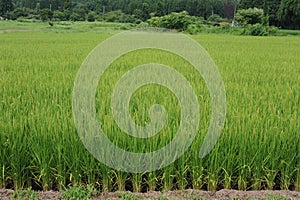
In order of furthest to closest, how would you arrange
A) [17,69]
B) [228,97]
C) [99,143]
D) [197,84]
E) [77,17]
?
[77,17]
[17,69]
[197,84]
[228,97]
[99,143]

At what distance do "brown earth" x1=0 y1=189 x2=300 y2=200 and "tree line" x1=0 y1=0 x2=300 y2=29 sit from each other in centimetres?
3328

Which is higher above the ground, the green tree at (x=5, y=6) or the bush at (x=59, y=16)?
the green tree at (x=5, y=6)

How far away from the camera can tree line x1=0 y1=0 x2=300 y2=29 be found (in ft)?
113

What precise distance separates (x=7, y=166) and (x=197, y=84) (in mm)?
2265

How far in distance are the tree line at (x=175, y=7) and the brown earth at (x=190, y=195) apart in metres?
33.3

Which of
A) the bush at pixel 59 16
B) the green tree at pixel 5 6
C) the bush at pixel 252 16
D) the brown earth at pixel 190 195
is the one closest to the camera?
the brown earth at pixel 190 195

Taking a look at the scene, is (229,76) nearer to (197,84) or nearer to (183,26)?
(197,84)

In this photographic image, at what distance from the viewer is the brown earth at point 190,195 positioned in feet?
Answer: 6.49

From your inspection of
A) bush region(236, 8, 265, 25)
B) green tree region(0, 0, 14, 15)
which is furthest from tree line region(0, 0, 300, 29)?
bush region(236, 8, 265, 25)

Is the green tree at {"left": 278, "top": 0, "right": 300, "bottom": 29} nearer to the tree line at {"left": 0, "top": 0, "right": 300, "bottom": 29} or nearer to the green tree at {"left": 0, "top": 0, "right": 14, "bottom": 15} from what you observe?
the tree line at {"left": 0, "top": 0, "right": 300, "bottom": 29}

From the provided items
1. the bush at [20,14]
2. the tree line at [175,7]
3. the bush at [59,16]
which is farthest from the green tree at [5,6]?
the bush at [59,16]

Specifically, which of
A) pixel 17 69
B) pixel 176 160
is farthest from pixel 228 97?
pixel 17 69

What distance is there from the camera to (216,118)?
2.55 metres

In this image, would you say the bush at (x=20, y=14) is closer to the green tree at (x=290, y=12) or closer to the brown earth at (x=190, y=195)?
the green tree at (x=290, y=12)
